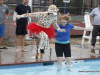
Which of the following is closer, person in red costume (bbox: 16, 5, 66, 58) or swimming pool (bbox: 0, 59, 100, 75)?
swimming pool (bbox: 0, 59, 100, 75)

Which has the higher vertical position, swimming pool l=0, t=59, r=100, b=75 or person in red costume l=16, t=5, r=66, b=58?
person in red costume l=16, t=5, r=66, b=58

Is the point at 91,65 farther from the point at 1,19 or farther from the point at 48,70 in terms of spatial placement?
the point at 1,19

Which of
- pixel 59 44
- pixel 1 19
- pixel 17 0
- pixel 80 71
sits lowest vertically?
pixel 80 71

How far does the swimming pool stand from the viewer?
5027 mm

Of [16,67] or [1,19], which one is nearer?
[16,67]

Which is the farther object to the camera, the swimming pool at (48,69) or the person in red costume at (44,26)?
the person in red costume at (44,26)

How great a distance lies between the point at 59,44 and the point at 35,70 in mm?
1082

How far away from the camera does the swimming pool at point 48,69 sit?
503 centimetres

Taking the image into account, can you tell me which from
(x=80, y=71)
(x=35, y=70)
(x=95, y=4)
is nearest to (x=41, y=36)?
(x=35, y=70)

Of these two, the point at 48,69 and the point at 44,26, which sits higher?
the point at 44,26

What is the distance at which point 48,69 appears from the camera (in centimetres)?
539

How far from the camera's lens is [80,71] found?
17.7 feet

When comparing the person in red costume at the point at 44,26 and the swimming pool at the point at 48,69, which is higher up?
the person in red costume at the point at 44,26

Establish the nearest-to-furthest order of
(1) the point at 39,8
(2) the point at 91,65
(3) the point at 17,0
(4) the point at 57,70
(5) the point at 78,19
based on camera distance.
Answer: (4) the point at 57,70, (2) the point at 91,65, (3) the point at 17,0, (1) the point at 39,8, (5) the point at 78,19
